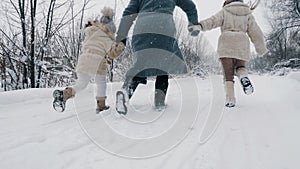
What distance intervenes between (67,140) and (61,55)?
689cm

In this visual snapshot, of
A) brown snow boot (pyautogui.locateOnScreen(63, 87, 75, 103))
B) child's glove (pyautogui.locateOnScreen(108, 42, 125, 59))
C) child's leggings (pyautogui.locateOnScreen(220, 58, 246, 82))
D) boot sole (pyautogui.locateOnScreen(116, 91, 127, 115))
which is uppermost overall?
child's glove (pyautogui.locateOnScreen(108, 42, 125, 59))

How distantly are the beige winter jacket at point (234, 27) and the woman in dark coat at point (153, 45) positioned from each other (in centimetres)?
48

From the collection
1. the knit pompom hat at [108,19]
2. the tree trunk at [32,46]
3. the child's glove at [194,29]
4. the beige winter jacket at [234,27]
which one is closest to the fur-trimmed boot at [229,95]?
the beige winter jacket at [234,27]

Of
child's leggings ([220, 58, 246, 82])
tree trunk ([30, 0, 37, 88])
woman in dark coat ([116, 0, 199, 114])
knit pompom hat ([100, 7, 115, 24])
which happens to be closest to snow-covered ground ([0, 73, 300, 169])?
woman in dark coat ([116, 0, 199, 114])

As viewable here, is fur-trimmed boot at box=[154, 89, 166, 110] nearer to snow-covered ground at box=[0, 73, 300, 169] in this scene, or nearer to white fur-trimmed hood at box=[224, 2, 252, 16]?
snow-covered ground at box=[0, 73, 300, 169]

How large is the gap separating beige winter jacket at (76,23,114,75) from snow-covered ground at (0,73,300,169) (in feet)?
1.35

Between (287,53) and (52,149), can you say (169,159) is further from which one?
(287,53)

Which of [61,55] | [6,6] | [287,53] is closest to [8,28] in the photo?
[6,6]

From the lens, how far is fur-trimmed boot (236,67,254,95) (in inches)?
110

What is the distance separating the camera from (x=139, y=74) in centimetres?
268

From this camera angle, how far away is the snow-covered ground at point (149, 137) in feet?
4.60

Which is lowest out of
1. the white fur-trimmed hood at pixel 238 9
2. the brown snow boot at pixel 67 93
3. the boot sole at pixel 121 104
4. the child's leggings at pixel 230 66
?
the boot sole at pixel 121 104

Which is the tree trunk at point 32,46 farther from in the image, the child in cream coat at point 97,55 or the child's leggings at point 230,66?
the child's leggings at point 230,66

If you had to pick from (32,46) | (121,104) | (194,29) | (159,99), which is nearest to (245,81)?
(194,29)
